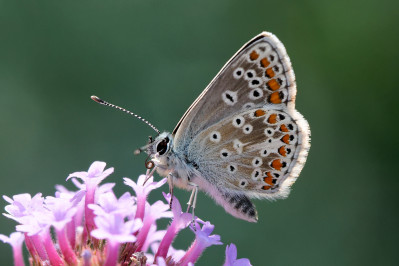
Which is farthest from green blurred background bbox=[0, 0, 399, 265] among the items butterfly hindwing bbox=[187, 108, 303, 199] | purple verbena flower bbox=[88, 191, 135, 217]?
purple verbena flower bbox=[88, 191, 135, 217]

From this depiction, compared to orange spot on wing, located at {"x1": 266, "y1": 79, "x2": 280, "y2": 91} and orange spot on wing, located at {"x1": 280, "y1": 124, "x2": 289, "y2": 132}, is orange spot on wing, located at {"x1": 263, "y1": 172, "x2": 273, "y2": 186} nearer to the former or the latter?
orange spot on wing, located at {"x1": 280, "y1": 124, "x2": 289, "y2": 132}

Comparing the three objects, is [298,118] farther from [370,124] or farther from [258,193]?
[370,124]

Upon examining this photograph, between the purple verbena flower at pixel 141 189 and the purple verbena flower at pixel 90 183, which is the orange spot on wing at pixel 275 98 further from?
the purple verbena flower at pixel 90 183

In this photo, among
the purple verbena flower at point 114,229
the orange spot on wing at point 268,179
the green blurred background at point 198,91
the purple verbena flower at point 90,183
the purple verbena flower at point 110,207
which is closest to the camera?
the purple verbena flower at point 114,229

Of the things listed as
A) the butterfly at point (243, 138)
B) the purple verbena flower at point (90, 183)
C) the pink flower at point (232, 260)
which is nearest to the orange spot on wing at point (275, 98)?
the butterfly at point (243, 138)

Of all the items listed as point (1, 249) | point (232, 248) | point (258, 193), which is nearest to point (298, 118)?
point (258, 193)

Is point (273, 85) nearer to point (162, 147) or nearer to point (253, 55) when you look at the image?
point (253, 55)

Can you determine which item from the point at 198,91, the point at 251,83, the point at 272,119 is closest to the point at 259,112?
the point at 272,119
